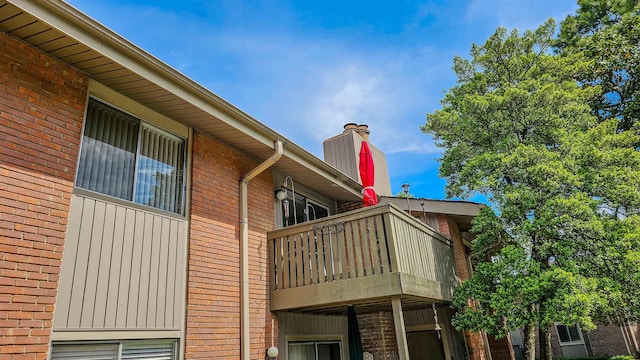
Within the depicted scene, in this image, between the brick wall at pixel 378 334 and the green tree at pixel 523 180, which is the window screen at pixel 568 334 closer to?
the green tree at pixel 523 180

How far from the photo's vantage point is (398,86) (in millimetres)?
14586

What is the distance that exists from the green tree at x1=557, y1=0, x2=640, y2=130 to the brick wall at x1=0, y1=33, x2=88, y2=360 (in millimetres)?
12925

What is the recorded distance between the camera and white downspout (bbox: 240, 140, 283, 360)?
5.94 m

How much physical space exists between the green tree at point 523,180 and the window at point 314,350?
262 cm

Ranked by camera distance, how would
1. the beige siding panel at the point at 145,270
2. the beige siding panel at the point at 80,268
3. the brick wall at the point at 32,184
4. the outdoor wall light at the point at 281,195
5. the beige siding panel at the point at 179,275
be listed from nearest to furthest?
the brick wall at the point at 32,184
the beige siding panel at the point at 80,268
the beige siding panel at the point at 145,270
the beige siding panel at the point at 179,275
the outdoor wall light at the point at 281,195

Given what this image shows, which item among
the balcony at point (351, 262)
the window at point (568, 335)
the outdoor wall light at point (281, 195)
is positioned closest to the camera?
the balcony at point (351, 262)

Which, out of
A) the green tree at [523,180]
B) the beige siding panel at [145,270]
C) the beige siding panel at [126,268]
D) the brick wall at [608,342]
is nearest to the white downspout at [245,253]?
the beige siding panel at [145,270]

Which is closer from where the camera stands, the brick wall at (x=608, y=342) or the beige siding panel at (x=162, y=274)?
the beige siding panel at (x=162, y=274)

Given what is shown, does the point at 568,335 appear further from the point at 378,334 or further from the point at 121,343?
the point at 121,343

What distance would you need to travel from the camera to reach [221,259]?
6.13 meters

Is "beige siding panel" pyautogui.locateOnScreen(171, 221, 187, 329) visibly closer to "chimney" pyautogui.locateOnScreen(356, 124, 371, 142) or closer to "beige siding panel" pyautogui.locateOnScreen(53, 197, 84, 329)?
"beige siding panel" pyautogui.locateOnScreen(53, 197, 84, 329)

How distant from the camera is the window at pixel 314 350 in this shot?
7.09m

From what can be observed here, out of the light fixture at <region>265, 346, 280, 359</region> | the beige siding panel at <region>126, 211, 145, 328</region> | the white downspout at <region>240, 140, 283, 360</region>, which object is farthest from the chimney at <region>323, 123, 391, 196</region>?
the beige siding panel at <region>126, 211, 145, 328</region>

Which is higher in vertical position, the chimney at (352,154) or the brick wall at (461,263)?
the chimney at (352,154)
